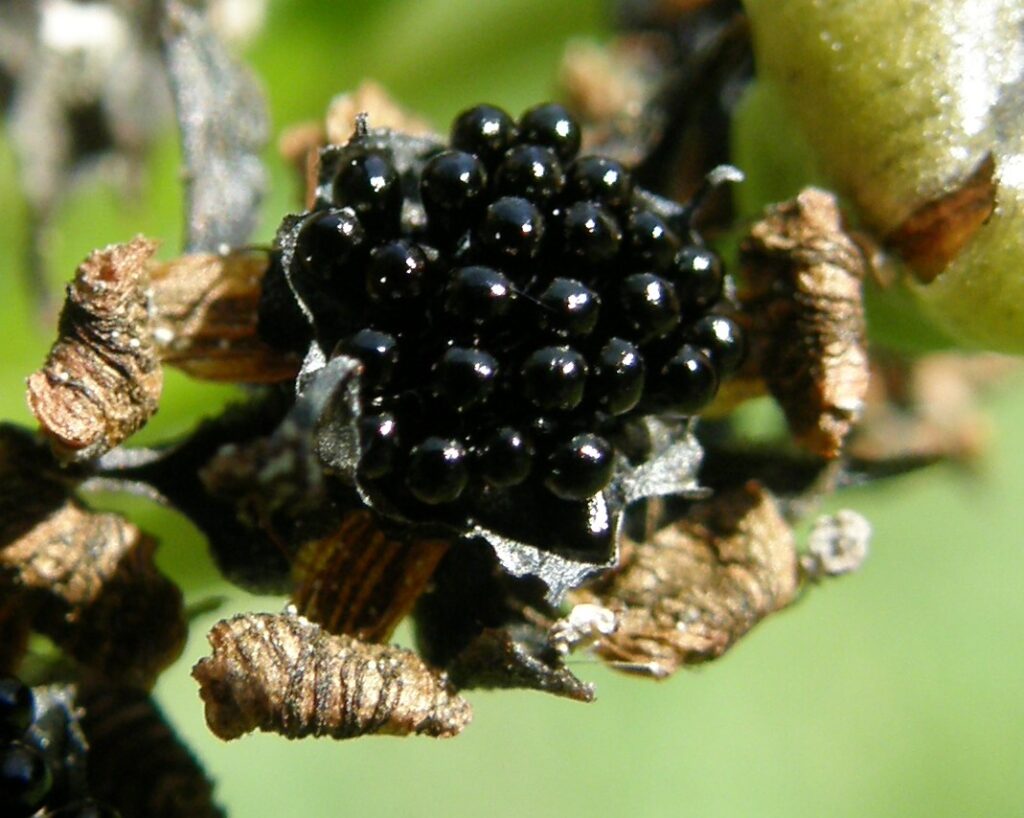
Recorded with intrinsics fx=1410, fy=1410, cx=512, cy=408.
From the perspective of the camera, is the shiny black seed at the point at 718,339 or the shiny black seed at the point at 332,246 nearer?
the shiny black seed at the point at 332,246

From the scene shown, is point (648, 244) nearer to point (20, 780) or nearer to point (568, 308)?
point (568, 308)

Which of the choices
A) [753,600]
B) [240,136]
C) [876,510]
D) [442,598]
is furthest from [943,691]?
[240,136]

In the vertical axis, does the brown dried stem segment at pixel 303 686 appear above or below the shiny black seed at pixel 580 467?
below

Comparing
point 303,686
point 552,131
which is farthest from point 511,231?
point 303,686

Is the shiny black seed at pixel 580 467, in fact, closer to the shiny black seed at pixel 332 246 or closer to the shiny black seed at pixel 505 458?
the shiny black seed at pixel 505 458

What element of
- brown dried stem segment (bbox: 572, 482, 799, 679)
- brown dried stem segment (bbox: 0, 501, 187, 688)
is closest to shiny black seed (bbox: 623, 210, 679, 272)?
brown dried stem segment (bbox: 572, 482, 799, 679)

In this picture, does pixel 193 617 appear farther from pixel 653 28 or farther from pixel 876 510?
pixel 876 510

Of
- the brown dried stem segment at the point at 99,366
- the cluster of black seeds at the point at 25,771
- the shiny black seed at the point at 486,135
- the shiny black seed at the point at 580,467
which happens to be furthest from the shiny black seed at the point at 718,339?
the cluster of black seeds at the point at 25,771

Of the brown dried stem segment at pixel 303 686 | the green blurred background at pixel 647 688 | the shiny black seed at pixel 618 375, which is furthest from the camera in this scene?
the green blurred background at pixel 647 688
